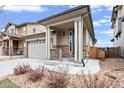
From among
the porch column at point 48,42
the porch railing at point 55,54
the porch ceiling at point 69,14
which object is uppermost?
the porch ceiling at point 69,14

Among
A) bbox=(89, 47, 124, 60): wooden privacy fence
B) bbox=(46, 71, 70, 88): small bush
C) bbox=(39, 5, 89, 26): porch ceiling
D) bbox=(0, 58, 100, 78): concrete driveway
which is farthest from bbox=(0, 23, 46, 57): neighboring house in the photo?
bbox=(46, 71, 70, 88): small bush

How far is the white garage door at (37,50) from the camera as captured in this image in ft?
33.3

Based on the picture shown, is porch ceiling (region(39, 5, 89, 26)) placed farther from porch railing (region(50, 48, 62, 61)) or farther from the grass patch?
the grass patch

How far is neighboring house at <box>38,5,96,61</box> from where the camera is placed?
788 centimetres

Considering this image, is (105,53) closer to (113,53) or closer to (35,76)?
(113,53)

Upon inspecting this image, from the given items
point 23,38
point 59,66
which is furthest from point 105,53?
point 23,38

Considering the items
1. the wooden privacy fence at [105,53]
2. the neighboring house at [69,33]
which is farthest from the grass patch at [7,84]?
the wooden privacy fence at [105,53]

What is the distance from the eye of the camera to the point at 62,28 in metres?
10.6

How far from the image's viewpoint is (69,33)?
10367mm

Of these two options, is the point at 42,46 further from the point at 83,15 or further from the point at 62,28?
the point at 83,15

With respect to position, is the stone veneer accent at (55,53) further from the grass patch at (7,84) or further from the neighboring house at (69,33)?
the grass patch at (7,84)

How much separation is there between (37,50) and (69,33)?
2.45 metres

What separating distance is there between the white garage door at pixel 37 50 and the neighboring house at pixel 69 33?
0.36 meters

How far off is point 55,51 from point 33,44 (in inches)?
87.6
